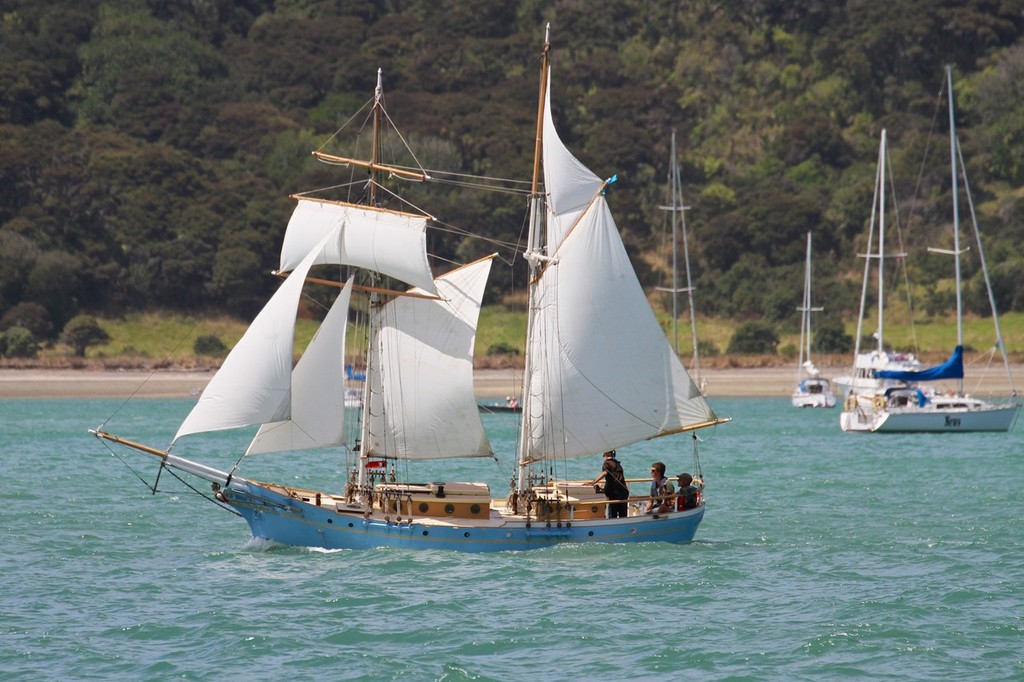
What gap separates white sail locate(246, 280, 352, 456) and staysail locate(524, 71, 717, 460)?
4.22 metres

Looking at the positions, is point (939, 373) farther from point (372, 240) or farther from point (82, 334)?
point (82, 334)

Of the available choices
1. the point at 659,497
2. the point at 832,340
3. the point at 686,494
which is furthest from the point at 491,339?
the point at 659,497

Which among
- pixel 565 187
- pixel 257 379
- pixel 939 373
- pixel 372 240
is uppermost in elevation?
pixel 565 187

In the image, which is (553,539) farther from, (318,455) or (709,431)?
(709,431)

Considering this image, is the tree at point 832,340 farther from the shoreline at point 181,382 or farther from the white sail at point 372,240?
the white sail at point 372,240

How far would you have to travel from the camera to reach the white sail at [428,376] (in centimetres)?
3553

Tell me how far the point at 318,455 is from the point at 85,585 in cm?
3791

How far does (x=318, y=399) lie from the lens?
34312 mm

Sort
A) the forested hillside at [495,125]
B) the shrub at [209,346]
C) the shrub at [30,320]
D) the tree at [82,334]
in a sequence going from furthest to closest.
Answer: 1. the forested hillside at [495,125]
2. the shrub at [209,346]
3. the shrub at [30,320]
4. the tree at [82,334]

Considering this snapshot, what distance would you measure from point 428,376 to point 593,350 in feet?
11.5

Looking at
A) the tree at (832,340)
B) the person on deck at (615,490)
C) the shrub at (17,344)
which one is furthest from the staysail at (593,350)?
the shrub at (17,344)

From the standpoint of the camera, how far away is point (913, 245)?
115625mm

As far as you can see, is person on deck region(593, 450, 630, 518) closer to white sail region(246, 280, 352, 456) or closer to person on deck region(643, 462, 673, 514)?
person on deck region(643, 462, 673, 514)

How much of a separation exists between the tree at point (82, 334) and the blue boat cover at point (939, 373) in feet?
163
